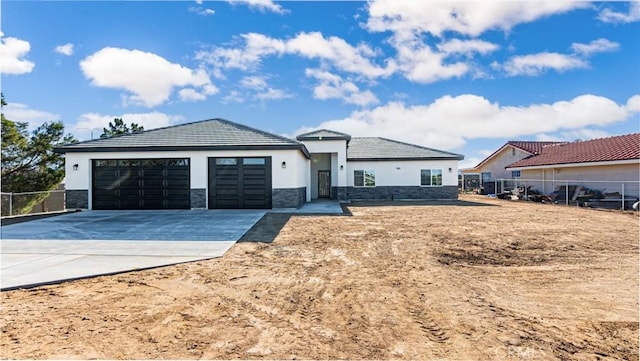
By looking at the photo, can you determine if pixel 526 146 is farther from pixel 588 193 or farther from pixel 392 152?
pixel 392 152

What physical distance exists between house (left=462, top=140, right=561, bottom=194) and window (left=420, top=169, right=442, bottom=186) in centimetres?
944

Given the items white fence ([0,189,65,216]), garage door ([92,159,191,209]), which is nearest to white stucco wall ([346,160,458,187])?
garage door ([92,159,191,209])

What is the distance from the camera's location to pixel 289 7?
1034cm

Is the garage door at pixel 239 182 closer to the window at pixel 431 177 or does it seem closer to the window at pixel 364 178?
the window at pixel 364 178

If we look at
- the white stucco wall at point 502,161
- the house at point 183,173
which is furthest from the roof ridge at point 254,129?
the white stucco wall at point 502,161

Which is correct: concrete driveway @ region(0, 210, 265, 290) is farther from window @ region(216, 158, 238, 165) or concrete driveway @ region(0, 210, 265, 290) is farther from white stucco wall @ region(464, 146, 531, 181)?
white stucco wall @ region(464, 146, 531, 181)

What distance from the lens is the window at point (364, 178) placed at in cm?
2192

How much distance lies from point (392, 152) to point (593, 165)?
12.2 metres

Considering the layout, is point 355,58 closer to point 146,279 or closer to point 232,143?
point 232,143

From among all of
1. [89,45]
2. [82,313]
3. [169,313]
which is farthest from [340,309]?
→ [89,45]

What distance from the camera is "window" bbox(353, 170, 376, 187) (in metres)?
21.9

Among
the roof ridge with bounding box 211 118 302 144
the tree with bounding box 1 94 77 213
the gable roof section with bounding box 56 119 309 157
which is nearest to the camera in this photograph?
the gable roof section with bounding box 56 119 309 157

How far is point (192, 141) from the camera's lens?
14484 mm

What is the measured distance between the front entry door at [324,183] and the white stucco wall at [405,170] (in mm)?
2214
